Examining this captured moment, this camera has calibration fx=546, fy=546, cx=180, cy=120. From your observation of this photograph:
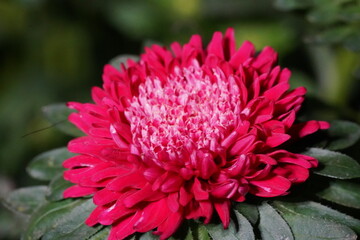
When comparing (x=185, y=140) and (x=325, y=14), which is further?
(x=325, y=14)

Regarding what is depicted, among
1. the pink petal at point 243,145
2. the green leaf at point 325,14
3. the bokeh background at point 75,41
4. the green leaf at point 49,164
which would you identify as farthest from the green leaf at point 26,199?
the bokeh background at point 75,41

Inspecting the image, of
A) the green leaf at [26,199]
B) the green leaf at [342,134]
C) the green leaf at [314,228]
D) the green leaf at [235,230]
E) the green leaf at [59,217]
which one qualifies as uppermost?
the green leaf at [26,199]

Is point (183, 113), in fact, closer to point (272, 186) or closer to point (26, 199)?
point (272, 186)

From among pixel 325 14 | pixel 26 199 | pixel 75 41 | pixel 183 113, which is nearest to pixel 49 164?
pixel 26 199

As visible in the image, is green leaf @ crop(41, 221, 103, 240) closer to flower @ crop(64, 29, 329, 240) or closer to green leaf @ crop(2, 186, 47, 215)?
flower @ crop(64, 29, 329, 240)

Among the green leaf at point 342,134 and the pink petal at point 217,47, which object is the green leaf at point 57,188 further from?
the green leaf at point 342,134

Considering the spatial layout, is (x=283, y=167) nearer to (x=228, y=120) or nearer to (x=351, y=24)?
(x=228, y=120)
